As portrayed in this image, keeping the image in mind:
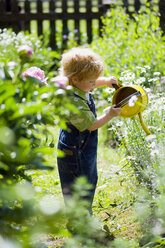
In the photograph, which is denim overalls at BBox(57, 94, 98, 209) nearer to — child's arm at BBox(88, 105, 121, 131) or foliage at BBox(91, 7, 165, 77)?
child's arm at BBox(88, 105, 121, 131)

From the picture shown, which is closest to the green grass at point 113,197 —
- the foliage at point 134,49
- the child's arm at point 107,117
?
the child's arm at point 107,117

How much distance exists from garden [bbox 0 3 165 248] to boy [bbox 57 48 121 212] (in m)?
0.13

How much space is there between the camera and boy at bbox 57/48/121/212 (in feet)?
7.02

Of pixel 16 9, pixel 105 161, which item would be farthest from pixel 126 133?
pixel 16 9

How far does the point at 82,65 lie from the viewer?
85.7 inches

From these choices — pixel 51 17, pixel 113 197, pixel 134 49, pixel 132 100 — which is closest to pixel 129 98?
pixel 132 100

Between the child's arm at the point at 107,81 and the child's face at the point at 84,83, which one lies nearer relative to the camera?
the child's face at the point at 84,83

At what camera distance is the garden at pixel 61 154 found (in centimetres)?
111

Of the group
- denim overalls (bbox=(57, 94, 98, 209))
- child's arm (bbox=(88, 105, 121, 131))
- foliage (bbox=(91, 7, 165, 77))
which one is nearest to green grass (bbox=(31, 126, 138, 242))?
denim overalls (bbox=(57, 94, 98, 209))

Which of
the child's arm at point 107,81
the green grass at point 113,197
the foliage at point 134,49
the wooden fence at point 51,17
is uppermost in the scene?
the wooden fence at point 51,17

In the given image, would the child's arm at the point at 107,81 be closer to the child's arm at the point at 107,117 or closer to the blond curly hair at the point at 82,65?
the blond curly hair at the point at 82,65

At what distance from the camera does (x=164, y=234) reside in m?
2.08

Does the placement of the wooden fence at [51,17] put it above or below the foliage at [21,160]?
above

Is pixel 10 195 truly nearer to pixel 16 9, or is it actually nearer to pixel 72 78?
pixel 72 78
